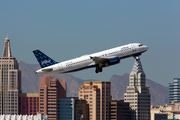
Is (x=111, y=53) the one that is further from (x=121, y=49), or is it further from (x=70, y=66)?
(x=70, y=66)

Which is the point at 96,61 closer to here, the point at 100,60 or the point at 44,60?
the point at 100,60

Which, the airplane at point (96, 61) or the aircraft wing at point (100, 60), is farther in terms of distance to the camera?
the aircraft wing at point (100, 60)

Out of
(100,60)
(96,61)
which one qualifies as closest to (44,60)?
(96,61)

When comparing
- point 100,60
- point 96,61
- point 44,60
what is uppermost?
point 44,60

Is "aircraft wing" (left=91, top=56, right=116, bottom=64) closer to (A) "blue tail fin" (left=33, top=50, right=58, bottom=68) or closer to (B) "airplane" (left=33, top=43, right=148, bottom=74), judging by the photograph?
(B) "airplane" (left=33, top=43, right=148, bottom=74)

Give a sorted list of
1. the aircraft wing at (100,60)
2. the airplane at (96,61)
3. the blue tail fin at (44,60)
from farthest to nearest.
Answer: the blue tail fin at (44,60), the aircraft wing at (100,60), the airplane at (96,61)

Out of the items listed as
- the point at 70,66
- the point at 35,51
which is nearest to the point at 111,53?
the point at 70,66

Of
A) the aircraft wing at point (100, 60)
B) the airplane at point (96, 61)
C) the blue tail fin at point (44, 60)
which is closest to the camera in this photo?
the airplane at point (96, 61)

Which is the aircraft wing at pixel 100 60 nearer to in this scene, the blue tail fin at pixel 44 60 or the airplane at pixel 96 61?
the airplane at pixel 96 61

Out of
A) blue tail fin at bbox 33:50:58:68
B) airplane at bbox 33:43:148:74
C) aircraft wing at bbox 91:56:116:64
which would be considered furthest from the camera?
blue tail fin at bbox 33:50:58:68

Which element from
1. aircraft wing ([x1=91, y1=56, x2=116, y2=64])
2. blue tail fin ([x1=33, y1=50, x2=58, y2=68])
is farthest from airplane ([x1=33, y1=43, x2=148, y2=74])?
blue tail fin ([x1=33, y1=50, x2=58, y2=68])

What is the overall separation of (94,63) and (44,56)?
1832 cm

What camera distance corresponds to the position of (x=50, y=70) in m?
161

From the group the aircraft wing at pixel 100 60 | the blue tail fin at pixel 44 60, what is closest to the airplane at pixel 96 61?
the aircraft wing at pixel 100 60
